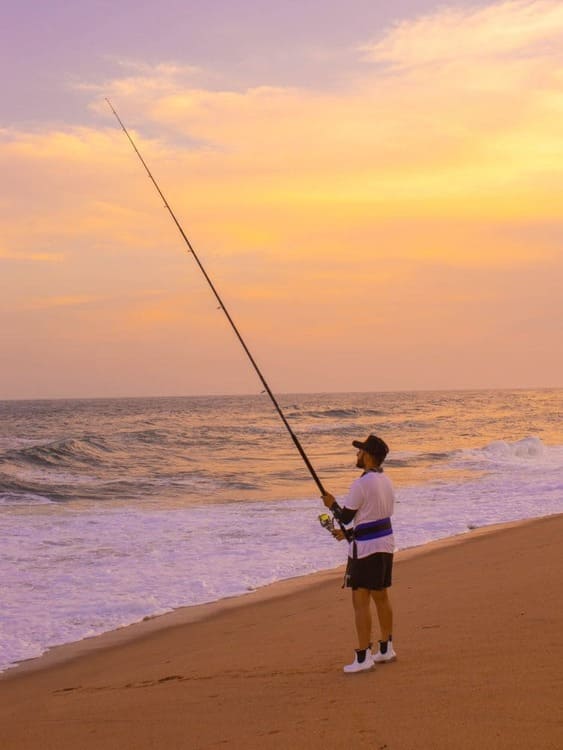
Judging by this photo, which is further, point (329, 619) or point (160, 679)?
point (329, 619)

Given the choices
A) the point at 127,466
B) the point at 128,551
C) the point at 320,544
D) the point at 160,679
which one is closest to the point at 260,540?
the point at 320,544

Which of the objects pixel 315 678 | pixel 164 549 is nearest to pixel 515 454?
pixel 164 549

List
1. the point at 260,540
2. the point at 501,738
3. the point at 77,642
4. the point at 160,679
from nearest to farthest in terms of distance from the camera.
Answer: the point at 501,738
the point at 160,679
the point at 77,642
the point at 260,540

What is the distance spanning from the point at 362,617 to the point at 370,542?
0.41 meters

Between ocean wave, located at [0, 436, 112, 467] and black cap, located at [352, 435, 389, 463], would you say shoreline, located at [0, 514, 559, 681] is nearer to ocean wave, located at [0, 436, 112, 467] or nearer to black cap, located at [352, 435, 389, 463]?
black cap, located at [352, 435, 389, 463]

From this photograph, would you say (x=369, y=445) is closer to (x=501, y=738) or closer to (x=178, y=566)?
(x=501, y=738)

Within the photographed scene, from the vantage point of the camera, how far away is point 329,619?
20.9ft

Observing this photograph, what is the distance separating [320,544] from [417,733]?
7.60 meters

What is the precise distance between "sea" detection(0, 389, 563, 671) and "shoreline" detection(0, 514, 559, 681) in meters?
0.14

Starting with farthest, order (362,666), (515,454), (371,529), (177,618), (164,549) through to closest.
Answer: (515,454), (164,549), (177,618), (371,529), (362,666)

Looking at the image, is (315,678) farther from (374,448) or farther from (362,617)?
(374,448)

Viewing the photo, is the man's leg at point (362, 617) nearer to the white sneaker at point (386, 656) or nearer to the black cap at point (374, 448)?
the white sneaker at point (386, 656)

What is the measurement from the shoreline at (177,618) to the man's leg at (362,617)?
105 inches

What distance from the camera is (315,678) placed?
4.55m
